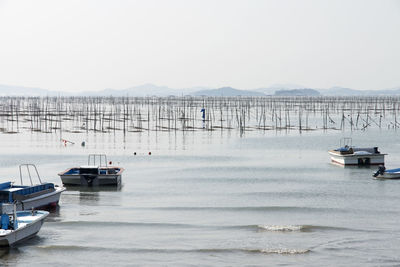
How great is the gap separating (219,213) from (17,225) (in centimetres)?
1184

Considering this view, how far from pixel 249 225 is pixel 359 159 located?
27720mm

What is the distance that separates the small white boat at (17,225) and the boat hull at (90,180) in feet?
47.9

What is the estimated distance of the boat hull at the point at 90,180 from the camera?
43.8 meters

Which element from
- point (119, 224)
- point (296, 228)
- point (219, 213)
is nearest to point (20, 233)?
point (119, 224)

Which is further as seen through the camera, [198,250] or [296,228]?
[296,228]

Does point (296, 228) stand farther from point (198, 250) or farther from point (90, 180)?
point (90, 180)

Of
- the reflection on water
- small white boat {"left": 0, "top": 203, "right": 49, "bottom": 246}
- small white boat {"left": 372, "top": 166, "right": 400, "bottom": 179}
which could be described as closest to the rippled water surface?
the reflection on water

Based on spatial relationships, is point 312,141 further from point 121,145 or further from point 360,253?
point 360,253

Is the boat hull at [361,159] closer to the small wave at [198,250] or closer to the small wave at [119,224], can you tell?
the small wave at [119,224]

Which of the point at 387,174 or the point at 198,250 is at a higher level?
the point at 387,174

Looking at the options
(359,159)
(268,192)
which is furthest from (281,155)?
(268,192)

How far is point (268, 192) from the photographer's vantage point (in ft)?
139

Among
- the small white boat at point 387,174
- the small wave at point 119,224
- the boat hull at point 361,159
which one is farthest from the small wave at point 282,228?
the boat hull at point 361,159

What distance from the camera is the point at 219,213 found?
114 feet
